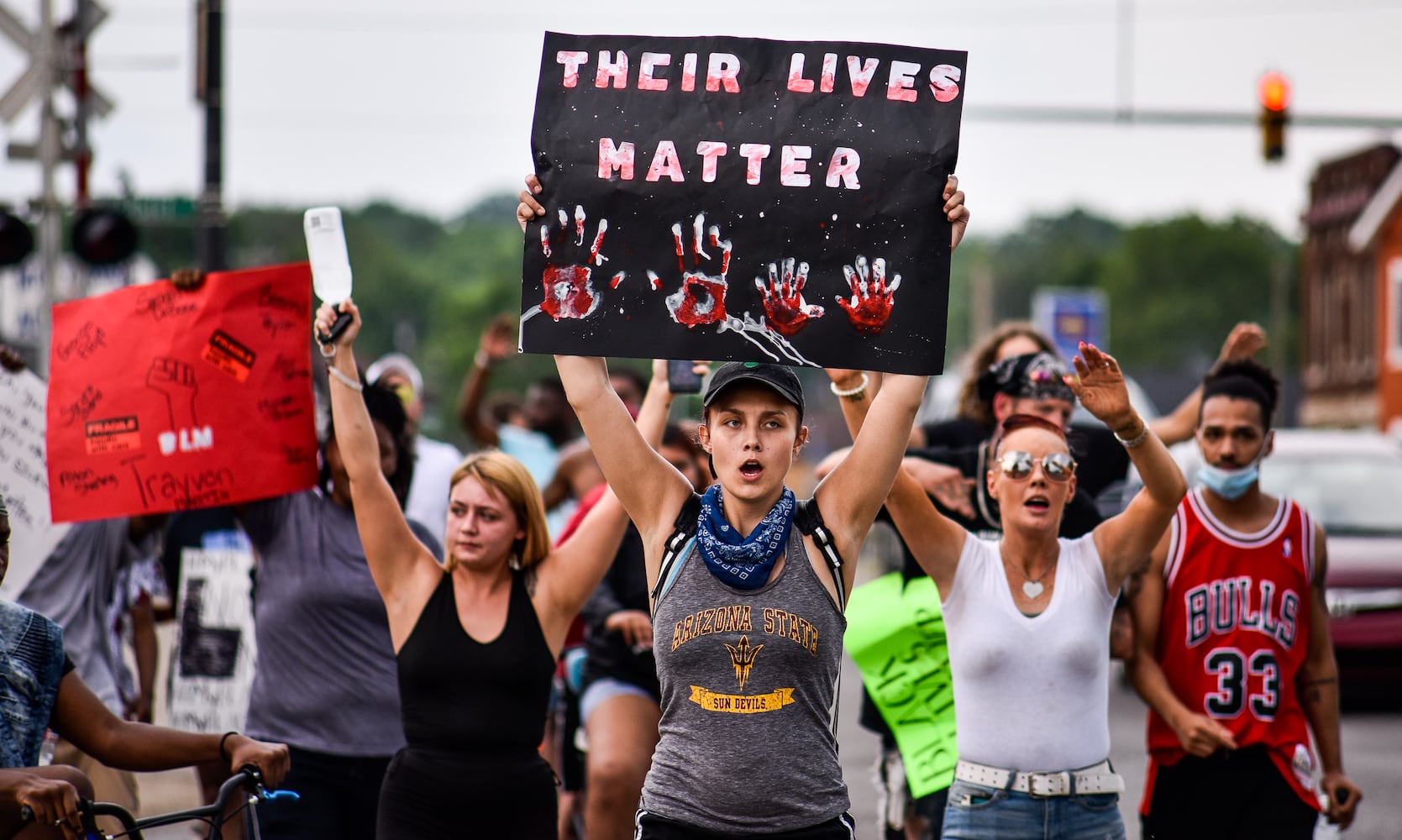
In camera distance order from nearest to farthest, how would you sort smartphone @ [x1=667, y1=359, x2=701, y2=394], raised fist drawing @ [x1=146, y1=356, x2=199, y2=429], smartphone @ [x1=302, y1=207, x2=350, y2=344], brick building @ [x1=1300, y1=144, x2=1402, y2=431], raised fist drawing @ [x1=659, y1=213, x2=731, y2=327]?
raised fist drawing @ [x1=659, y1=213, x2=731, y2=327] → smartphone @ [x1=667, y1=359, x2=701, y2=394] → smartphone @ [x1=302, y1=207, x2=350, y2=344] → raised fist drawing @ [x1=146, y1=356, x2=199, y2=429] → brick building @ [x1=1300, y1=144, x2=1402, y2=431]

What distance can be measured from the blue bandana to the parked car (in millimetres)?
8861

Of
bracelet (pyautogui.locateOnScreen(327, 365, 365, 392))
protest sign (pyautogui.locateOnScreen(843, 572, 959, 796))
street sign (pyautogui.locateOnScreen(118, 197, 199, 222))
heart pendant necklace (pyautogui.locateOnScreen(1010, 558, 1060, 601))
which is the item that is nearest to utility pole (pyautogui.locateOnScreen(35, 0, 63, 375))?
street sign (pyautogui.locateOnScreen(118, 197, 199, 222))

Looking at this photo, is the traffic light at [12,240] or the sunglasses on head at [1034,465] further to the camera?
the traffic light at [12,240]

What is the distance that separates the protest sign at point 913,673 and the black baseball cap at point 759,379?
1590 millimetres

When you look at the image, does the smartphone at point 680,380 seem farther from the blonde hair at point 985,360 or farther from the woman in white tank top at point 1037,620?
the blonde hair at point 985,360

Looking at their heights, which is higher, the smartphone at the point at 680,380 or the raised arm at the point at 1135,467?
the smartphone at the point at 680,380

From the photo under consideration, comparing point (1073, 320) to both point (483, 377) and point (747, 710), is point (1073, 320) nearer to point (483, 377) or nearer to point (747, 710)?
point (483, 377)

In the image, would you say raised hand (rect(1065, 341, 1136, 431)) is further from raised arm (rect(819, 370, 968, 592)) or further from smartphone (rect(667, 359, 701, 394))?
smartphone (rect(667, 359, 701, 394))

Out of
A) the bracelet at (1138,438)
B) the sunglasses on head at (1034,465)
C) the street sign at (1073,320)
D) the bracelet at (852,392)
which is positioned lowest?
the sunglasses on head at (1034,465)

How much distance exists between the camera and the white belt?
15.9 feet

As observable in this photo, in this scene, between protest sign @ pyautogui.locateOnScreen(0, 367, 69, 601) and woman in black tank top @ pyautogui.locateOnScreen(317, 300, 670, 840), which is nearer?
woman in black tank top @ pyautogui.locateOnScreen(317, 300, 670, 840)

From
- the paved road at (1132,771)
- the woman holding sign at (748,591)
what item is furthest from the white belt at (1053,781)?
the paved road at (1132,771)

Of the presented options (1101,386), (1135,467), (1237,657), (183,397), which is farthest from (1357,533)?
(183,397)

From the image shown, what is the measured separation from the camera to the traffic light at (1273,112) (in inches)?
757
